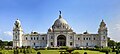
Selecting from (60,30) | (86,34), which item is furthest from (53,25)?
(86,34)

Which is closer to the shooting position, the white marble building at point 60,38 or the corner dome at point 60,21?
the white marble building at point 60,38

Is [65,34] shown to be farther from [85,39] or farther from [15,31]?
[15,31]

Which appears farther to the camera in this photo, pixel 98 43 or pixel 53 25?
pixel 53 25

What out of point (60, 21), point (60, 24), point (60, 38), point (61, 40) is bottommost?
point (61, 40)

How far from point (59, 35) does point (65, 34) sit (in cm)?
229

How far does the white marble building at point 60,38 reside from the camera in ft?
296

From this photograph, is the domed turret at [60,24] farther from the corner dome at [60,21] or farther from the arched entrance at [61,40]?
the arched entrance at [61,40]

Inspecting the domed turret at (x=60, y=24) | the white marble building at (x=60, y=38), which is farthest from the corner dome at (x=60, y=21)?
the white marble building at (x=60, y=38)

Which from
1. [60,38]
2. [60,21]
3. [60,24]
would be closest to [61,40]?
[60,38]

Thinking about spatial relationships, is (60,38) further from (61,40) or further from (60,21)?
(60,21)

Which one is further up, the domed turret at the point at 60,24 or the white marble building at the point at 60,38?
the domed turret at the point at 60,24

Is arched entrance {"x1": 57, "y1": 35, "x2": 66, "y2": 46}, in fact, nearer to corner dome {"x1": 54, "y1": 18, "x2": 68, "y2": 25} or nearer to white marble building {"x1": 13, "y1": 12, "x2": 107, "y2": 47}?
white marble building {"x1": 13, "y1": 12, "x2": 107, "y2": 47}

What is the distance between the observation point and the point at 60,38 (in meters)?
93.4

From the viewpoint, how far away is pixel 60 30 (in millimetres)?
91562
